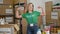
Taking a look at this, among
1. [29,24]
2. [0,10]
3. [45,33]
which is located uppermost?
[0,10]

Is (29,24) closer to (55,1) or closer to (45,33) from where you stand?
(45,33)

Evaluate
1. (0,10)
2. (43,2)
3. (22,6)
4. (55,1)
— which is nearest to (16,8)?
(22,6)

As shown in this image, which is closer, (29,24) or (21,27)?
(29,24)

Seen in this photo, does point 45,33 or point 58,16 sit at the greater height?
point 58,16

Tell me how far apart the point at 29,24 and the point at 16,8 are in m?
1.03

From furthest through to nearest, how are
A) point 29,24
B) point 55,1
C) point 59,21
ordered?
point 55,1 → point 59,21 → point 29,24

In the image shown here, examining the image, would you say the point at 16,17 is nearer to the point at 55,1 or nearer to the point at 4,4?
the point at 4,4

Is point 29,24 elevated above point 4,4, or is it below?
below

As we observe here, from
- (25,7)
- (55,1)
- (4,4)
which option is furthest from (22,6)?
(55,1)

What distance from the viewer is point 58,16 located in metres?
4.16

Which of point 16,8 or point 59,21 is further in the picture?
point 16,8

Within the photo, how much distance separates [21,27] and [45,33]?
2.98 feet

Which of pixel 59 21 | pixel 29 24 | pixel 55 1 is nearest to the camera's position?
pixel 29 24

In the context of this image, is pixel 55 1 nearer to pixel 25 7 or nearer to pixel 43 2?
pixel 43 2
